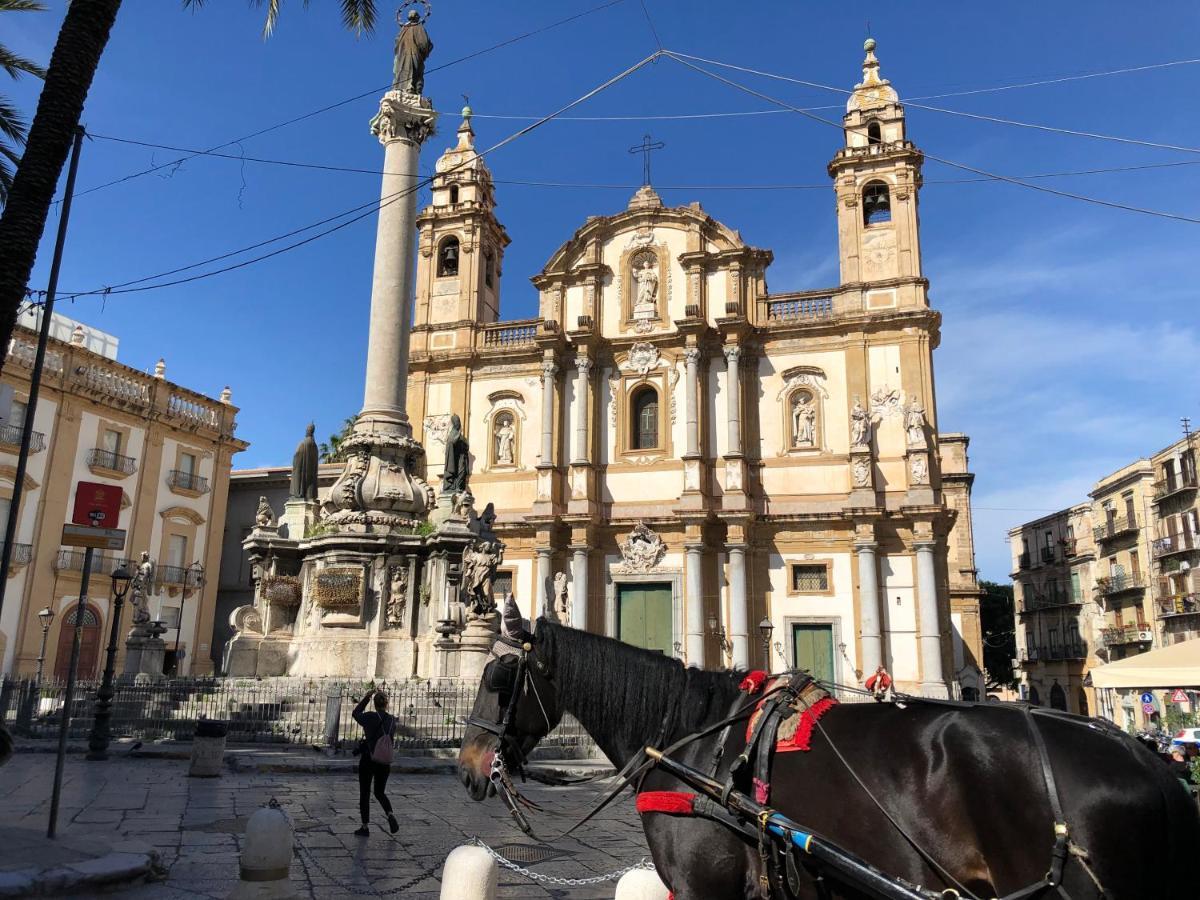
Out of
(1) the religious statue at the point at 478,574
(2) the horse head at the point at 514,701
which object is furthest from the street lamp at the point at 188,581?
(2) the horse head at the point at 514,701

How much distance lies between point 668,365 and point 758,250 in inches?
195

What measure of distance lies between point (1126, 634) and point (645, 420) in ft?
84.7

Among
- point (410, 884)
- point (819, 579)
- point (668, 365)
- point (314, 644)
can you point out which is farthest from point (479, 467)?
point (410, 884)

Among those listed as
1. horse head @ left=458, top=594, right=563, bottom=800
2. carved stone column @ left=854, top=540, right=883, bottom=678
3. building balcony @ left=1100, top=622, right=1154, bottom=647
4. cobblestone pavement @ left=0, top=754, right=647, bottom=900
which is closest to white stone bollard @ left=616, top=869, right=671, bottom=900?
cobblestone pavement @ left=0, top=754, right=647, bottom=900

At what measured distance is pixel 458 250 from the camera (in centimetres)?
3375

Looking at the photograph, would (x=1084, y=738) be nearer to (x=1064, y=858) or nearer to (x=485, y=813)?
(x=1064, y=858)

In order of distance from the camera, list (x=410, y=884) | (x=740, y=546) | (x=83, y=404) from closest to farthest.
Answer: (x=410, y=884), (x=740, y=546), (x=83, y=404)

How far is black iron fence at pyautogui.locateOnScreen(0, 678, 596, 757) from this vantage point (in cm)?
1286

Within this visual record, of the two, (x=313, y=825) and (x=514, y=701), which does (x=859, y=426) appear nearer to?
(x=313, y=825)

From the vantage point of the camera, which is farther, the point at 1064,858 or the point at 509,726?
the point at 509,726

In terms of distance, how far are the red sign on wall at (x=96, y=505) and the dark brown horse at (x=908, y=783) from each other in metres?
5.52

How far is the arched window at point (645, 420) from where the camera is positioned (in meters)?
30.4

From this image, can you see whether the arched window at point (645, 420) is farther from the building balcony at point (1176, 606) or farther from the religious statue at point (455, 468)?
the building balcony at point (1176, 606)

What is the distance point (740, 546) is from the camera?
27.5 m
